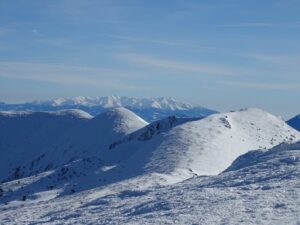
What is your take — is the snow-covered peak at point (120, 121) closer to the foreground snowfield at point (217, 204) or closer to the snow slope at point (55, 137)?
the snow slope at point (55, 137)

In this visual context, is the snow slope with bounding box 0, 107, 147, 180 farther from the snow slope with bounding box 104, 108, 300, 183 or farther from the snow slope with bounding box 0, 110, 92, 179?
the snow slope with bounding box 104, 108, 300, 183

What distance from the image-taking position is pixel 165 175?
4866 centimetres

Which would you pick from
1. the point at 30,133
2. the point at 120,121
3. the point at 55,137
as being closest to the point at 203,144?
the point at 120,121

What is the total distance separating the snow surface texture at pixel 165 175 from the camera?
21.1 meters

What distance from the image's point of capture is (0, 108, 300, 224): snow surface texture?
21062 mm

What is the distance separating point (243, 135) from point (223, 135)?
5.23 meters

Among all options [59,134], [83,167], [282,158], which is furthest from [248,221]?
[59,134]

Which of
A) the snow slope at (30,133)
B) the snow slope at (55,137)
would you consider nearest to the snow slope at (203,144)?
the snow slope at (55,137)

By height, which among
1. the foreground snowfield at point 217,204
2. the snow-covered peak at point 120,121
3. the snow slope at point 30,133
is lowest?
the snow slope at point 30,133

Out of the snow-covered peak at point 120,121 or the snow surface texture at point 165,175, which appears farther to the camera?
the snow-covered peak at point 120,121

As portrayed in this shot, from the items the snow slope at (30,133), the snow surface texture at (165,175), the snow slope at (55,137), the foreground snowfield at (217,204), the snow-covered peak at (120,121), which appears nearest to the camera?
the foreground snowfield at (217,204)

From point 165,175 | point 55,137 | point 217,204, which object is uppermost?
point 217,204

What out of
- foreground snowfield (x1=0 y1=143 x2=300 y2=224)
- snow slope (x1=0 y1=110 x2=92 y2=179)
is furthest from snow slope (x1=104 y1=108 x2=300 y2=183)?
snow slope (x1=0 y1=110 x2=92 y2=179)

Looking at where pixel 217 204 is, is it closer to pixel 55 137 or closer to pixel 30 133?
pixel 55 137
